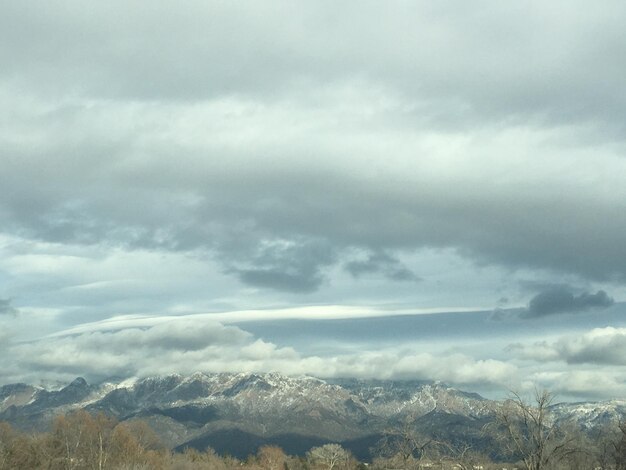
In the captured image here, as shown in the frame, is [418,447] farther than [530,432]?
Yes

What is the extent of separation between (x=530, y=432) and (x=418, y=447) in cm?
4717

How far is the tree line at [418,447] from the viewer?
77188 millimetres

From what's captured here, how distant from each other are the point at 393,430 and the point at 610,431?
45.0 metres

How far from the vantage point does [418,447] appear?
120562 mm

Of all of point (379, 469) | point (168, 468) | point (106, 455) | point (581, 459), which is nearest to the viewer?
point (581, 459)

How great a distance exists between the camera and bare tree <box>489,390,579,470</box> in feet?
244

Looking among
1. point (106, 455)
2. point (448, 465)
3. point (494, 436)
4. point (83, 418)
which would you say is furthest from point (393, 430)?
point (83, 418)

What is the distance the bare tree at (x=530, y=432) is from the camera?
74.4 meters

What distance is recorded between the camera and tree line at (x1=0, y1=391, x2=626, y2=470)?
77188mm

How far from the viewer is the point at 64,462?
154500 mm

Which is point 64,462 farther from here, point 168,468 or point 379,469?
point 379,469

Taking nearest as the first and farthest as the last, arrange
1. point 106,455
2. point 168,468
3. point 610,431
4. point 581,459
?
point 581,459
point 610,431
point 106,455
point 168,468

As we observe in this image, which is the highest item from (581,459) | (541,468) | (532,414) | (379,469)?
(532,414)

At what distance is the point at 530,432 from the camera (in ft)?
249
